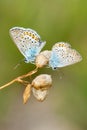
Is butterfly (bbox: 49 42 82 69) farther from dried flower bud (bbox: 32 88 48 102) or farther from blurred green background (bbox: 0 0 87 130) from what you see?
blurred green background (bbox: 0 0 87 130)

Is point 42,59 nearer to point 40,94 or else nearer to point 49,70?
point 40,94

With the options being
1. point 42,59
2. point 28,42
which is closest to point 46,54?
point 42,59

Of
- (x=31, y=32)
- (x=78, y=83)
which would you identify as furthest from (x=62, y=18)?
(x=31, y=32)

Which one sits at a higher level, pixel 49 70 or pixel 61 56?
pixel 61 56

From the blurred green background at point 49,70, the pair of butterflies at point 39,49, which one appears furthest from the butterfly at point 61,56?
the blurred green background at point 49,70

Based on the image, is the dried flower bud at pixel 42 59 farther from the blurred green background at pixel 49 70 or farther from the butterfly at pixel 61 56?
the blurred green background at pixel 49 70
